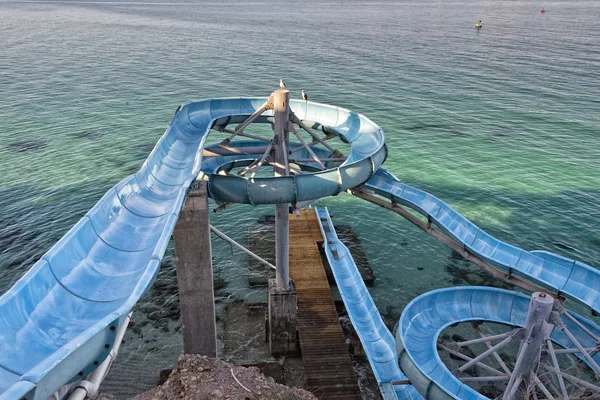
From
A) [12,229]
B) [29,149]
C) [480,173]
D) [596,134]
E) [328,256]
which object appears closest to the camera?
[328,256]

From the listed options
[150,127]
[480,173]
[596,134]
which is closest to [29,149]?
[150,127]

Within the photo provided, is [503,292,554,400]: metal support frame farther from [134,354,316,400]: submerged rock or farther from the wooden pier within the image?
[134,354,316,400]: submerged rock

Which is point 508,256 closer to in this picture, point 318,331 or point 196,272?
point 318,331

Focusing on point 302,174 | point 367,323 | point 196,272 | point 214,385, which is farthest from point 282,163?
point 214,385

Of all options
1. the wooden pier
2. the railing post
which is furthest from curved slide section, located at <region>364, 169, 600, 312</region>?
the railing post

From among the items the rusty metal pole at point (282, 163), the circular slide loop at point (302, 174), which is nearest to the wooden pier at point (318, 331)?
the rusty metal pole at point (282, 163)

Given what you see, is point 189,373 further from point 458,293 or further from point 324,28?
point 324,28

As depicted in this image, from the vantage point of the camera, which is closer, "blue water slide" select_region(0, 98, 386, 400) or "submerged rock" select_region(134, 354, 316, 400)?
"blue water slide" select_region(0, 98, 386, 400)
